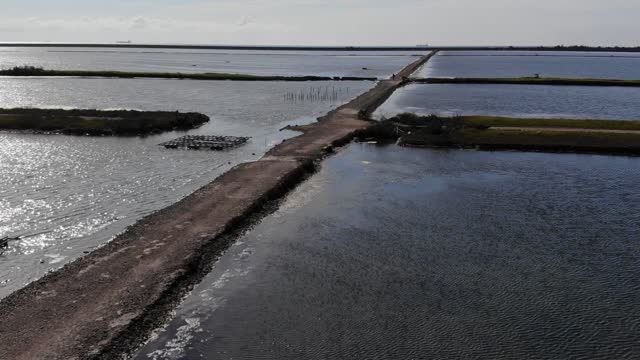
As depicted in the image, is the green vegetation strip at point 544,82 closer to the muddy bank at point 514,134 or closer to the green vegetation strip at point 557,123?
the green vegetation strip at point 557,123

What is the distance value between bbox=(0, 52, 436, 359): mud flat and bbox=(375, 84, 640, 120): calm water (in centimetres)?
4534

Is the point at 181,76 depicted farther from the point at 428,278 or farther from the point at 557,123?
the point at 428,278

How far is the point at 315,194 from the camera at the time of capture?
126 feet

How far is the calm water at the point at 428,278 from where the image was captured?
1978 centimetres

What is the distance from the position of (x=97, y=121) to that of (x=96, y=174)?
25.9m

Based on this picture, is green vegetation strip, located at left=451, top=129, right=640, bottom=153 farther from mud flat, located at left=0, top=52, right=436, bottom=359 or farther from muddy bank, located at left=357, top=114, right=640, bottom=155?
mud flat, located at left=0, top=52, right=436, bottom=359

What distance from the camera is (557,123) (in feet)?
214

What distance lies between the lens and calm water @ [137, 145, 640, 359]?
19.8m

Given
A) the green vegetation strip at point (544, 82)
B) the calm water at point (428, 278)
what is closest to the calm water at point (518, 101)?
the green vegetation strip at point (544, 82)

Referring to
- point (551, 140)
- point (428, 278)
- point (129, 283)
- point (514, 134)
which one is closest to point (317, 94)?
point (514, 134)

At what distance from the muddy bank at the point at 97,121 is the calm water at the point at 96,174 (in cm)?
264

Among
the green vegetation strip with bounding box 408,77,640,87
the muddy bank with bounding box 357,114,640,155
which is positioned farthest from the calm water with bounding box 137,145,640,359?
the green vegetation strip with bounding box 408,77,640,87

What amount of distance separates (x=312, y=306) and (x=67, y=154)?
37231 mm

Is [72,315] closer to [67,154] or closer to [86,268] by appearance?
[86,268]
